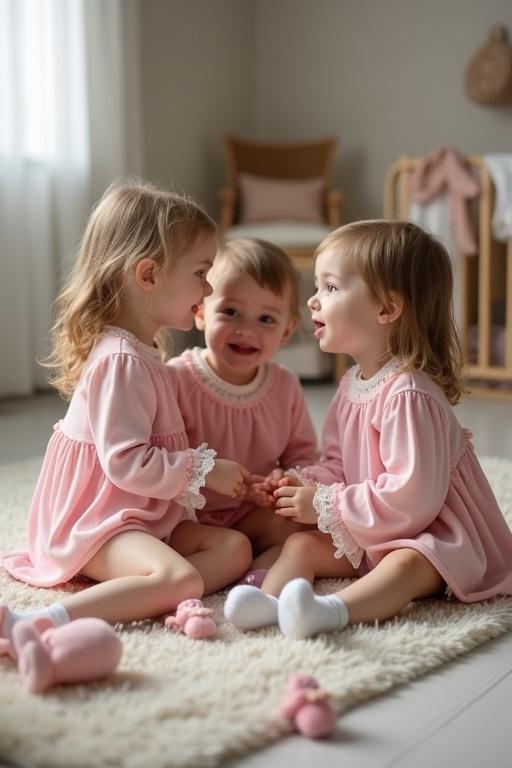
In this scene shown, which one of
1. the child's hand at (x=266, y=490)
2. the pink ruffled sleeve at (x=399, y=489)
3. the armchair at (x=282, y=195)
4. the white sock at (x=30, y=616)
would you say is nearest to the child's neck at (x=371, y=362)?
the pink ruffled sleeve at (x=399, y=489)

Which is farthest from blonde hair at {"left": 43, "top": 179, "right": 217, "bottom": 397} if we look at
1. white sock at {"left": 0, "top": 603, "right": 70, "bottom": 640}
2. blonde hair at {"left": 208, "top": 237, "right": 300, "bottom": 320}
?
white sock at {"left": 0, "top": 603, "right": 70, "bottom": 640}

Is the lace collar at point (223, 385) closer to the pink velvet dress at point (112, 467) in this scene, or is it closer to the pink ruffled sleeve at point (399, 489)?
the pink velvet dress at point (112, 467)

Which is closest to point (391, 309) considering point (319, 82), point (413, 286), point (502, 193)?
point (413, 286)

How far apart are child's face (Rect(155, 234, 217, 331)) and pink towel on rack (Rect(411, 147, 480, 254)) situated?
2.25 metres

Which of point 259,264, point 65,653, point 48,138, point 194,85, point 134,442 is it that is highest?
point 194,85

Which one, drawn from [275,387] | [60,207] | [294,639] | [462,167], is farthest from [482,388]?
[294,639]

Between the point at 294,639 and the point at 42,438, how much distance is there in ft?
5.75

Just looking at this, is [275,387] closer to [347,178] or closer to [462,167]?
[462,167]

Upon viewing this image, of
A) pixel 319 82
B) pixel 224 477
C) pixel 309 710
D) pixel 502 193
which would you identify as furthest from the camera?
pixel 319 82

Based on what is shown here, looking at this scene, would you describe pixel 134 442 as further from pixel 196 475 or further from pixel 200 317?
pixel 200 317

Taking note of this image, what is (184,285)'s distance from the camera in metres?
1.56

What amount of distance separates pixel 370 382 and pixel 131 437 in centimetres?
39

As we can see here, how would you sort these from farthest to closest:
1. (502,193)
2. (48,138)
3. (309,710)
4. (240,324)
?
(48,138) → (502,193) → (240,324) → (309,710)

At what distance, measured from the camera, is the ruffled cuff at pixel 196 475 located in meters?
1.44
